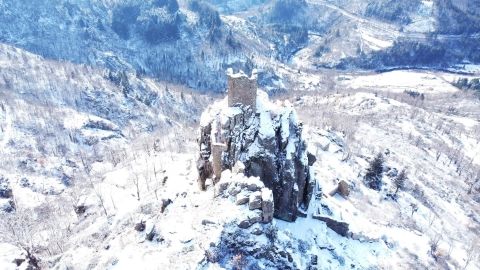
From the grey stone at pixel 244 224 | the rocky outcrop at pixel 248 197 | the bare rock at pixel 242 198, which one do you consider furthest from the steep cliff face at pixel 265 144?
the grey stone at pixel 244 224

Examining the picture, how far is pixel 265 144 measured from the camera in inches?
2564

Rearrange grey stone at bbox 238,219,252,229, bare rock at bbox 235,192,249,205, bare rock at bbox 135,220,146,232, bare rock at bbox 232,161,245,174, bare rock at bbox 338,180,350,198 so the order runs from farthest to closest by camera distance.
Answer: bare rock at bbox 338,180,350,198 → bare rock at bbox 232,161,245,174 → bare rock at bbox 135,220,146,232 → bare rock at bbox 235,192,249,205 → grey stone at bbox 238,219,252,229

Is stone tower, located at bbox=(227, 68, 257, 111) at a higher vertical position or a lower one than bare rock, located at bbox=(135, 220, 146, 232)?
higher

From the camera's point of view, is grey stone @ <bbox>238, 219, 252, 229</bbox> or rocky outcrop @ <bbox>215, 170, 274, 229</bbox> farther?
rocky outcrop @ <bbox>215, 170, 274, 229</bbox>

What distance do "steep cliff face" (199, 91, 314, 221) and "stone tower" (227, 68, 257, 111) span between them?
112 cm

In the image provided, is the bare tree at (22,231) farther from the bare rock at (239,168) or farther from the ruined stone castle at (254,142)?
the bare rock at (239,168)

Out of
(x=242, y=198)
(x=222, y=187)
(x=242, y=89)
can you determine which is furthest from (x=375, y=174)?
(x=242, y=198)

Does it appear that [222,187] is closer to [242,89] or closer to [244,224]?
[244,224]

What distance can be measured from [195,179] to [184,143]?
84561 millimetres

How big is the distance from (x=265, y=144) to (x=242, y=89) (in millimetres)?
9798

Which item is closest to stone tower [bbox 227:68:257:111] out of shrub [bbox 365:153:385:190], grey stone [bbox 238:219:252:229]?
grey stone [bbox 238:219:252:229]

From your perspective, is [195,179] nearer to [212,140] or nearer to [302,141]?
[212,140]

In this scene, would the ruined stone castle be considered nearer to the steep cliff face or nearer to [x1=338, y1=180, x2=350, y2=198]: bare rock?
the steep cliff face

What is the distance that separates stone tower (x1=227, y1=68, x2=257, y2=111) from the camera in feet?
213
